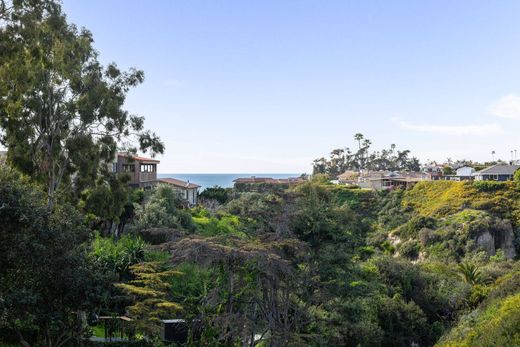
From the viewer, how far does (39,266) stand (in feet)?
32.6

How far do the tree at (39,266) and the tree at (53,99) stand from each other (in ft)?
23.1

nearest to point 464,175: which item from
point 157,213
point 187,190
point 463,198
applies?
point 463,198

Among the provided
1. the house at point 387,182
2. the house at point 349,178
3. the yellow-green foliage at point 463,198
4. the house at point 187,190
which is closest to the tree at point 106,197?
the house at point 187,190

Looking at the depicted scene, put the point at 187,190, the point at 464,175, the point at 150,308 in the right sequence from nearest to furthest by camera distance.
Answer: the point at 150,308 < the point at 187,190 < the point at 464,175

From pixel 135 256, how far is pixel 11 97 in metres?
7.55

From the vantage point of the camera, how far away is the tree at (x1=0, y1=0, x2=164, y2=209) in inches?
642

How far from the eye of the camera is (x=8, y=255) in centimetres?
960

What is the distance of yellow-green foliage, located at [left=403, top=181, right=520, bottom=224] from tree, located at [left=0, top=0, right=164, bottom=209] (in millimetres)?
38888

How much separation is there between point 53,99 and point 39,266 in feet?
34.2

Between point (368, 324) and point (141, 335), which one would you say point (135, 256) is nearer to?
point (141, 335)

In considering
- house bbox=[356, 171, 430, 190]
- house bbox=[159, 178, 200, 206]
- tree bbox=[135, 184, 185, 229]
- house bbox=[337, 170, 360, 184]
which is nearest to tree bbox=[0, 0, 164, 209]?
tree bbox=[135, 184, 185, 229]

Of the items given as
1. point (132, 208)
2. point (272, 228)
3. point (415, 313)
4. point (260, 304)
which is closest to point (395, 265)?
point (415, 313)

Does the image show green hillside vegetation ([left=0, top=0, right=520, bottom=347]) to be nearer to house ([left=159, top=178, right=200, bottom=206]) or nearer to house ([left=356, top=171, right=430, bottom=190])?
house ([left=159, top=178, right=200, bottom=206])

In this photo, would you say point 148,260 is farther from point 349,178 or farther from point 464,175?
point 349,178
